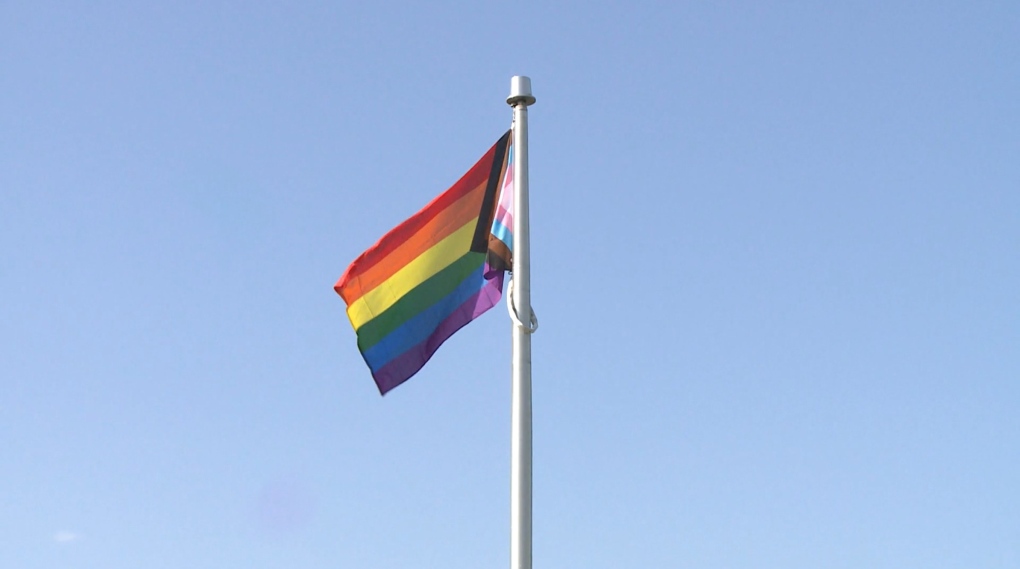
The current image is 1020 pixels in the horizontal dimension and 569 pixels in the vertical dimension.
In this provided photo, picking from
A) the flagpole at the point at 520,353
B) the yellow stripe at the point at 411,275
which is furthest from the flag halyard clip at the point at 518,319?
the yellow stripe at the point at 411,275

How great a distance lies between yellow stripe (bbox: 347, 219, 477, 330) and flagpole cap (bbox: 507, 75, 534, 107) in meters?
1.54

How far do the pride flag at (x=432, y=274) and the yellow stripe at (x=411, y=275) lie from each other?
1cm

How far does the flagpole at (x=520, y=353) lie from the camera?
11828 mm

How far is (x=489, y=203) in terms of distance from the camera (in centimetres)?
1427

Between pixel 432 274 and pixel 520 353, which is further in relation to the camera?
pixel 432 274

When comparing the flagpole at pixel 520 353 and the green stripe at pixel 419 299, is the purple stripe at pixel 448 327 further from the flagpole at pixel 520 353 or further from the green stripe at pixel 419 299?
the flagpole at pixel 520 353

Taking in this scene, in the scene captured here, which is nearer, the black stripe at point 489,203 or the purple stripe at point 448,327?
the purple stripe at point 448,327

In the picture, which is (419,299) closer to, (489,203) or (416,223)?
(416,223)

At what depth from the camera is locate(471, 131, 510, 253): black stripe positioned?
14.2 metres

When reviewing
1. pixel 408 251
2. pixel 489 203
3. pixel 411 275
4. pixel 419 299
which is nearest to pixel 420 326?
pixel 419 299

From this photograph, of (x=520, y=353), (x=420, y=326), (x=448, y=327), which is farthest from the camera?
(x=448, y=327)

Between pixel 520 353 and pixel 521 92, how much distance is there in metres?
2.92

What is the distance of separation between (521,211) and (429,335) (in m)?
1.89

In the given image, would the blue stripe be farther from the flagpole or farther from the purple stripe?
the flagpole
